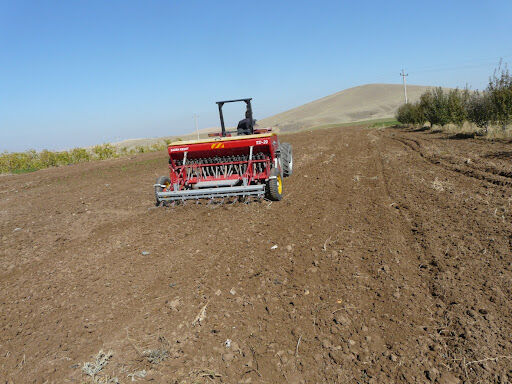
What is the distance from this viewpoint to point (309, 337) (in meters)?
2.72

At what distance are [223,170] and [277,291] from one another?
528 cm

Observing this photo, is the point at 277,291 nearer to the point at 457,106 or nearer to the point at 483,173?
the point at 483,173

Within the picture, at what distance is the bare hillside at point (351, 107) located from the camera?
278 feet

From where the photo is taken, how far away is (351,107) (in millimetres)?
99875

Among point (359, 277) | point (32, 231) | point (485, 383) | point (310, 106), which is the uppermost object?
point (310, 106)

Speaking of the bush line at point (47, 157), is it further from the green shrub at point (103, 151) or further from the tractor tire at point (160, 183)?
the tractor tire at point (160, 183)

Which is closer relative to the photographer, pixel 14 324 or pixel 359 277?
pixel 14 324

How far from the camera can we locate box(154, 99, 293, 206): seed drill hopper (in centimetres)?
686

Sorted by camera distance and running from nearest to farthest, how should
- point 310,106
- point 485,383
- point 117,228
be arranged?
1. point 485,383
2. point 117,228
3. point 310,106

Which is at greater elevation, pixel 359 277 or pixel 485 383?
pixel 359 277

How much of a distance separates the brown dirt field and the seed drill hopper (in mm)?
421

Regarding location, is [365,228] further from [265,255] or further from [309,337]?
[309,337]

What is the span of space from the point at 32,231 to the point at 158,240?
3.26m

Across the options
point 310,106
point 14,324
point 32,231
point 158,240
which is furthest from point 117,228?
point 310,106
